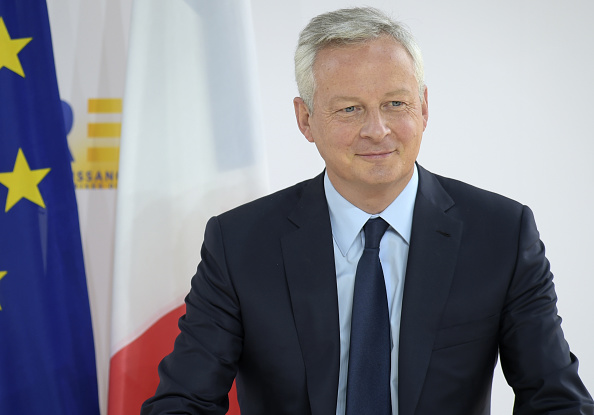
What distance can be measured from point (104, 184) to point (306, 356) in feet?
4.23

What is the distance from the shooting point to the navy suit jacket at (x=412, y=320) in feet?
5.25

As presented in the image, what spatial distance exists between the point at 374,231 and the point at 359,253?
3.0 inches

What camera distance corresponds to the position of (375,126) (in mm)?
1631

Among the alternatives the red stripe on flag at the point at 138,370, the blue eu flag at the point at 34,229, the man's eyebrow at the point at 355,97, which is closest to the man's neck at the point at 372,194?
the man's eyebrow at the point at 355,97

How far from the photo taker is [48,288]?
6.98ft

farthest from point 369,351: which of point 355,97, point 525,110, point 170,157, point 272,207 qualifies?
point 525,110

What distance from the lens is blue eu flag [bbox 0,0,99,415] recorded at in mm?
2090

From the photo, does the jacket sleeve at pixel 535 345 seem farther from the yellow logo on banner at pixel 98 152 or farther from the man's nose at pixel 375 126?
the yellow logo on banner at pixel 98 152

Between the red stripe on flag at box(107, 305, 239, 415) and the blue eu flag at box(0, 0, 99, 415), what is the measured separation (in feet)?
0.60

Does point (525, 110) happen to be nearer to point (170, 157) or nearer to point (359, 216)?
point (359, 216)

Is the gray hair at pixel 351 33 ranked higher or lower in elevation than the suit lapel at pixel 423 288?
higher

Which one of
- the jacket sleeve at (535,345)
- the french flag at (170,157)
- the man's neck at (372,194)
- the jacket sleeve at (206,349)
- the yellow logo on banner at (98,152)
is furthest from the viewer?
the yellow logo on banner at (98,152)

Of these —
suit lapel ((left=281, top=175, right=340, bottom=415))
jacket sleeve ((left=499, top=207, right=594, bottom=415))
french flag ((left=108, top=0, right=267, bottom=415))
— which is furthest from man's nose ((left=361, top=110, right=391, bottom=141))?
french flag ((left=108, top=0, right=267, bottom=415))

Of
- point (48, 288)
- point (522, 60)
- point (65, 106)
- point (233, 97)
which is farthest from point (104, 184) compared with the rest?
point (522, 60)
